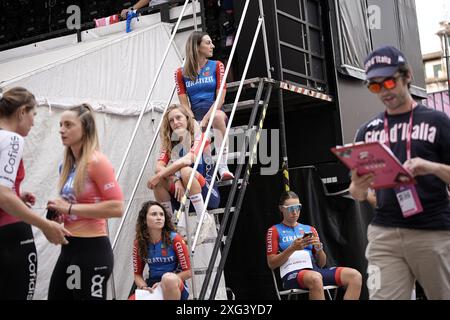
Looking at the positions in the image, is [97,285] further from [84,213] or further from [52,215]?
[52,215]

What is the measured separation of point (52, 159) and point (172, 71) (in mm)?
2208

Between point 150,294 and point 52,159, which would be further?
point 52,159

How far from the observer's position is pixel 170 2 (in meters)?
9.49

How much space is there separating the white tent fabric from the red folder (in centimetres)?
401

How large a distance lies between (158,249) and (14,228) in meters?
2.29

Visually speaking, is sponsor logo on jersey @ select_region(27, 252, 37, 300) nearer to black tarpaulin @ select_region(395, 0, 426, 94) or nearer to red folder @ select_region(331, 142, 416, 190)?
red folder @ select_region(331, 142, 416, 190)

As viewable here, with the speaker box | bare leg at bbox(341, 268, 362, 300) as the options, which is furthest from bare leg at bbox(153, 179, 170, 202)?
→ the speaker box

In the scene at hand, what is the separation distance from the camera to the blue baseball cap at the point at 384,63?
13.7 ft

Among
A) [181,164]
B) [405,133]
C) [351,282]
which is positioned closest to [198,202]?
[181,164]

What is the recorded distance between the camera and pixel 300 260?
7.43 m

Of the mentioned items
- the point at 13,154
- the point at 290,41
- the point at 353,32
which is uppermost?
the point at 353,32

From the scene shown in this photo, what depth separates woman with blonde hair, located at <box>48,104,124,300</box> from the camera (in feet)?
14.0
